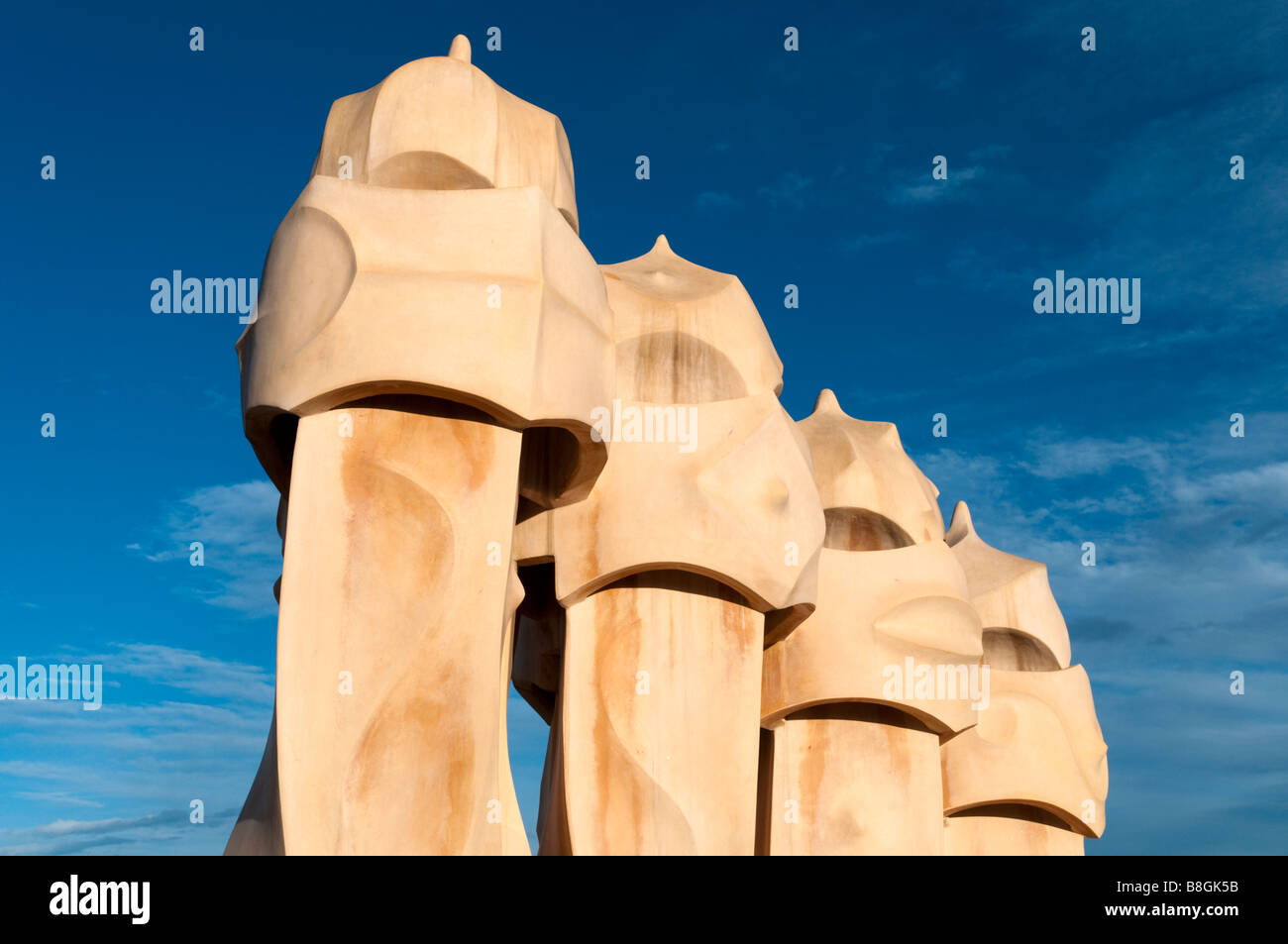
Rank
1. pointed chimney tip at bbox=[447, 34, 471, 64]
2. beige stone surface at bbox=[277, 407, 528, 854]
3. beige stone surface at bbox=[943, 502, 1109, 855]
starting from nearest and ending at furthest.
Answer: beige stone surface at bbox=[277, 407, 528, 854] < pointed chimney tip at bbox=[447, 34, 471, 64] < beige stone surface at bbox=[943, 502, 1109, 855]

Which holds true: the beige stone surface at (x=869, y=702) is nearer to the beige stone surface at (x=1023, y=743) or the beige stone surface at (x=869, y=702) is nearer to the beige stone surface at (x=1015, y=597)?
the beige stone surface at (x=1023, y=743)

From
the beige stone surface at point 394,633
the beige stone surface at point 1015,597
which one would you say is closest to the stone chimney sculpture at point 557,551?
the beige stone surface at point 394,633

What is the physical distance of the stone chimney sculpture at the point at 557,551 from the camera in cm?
1061

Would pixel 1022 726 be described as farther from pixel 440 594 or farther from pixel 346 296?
pixel 346 296

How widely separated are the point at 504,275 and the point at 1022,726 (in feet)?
38.6

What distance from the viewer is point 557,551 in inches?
528

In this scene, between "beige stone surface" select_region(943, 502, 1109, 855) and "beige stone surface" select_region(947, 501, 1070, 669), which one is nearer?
"beige stone surface" select_region(943, 502, 1109, 855)

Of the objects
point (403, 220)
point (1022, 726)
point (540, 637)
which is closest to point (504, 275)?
point (403, 220)

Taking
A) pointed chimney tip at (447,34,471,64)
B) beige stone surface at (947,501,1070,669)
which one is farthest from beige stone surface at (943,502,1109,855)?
pointed chimney tip at (447,34,471,64)

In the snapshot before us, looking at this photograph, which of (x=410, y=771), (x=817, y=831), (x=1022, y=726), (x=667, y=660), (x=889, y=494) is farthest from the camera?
(x=1022, y=726)

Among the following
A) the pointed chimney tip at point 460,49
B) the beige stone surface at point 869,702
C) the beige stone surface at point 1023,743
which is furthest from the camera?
the beige stone surface at point 1023,743

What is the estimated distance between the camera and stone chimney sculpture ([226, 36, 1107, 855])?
10609mm

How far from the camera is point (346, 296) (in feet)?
35.0

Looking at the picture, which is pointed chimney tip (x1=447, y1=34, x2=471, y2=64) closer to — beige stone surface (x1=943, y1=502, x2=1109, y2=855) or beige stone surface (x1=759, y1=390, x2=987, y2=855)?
beige stone surface (x1=759, y1=390, x2=987, y2=855)
